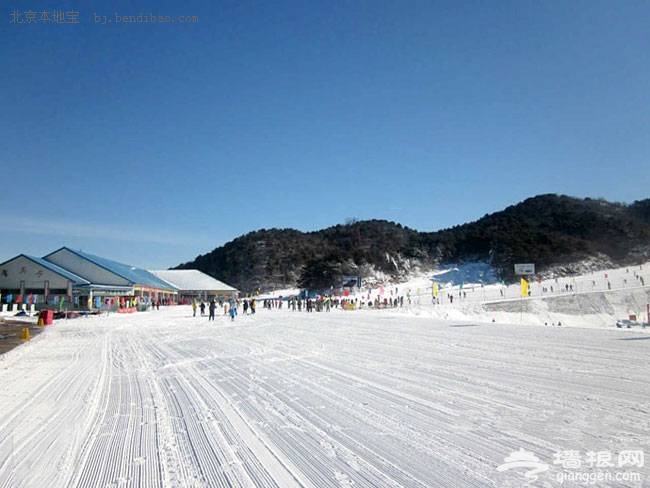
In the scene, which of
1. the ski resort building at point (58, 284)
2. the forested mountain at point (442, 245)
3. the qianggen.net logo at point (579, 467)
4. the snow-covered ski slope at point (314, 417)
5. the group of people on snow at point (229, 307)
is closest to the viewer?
the qianggen.net logo at point (579, 467)

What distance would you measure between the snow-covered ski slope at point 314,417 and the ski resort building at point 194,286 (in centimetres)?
6836

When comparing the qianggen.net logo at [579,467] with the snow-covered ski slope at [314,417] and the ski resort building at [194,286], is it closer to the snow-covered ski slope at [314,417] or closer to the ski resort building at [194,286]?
the snow-covered ski slope at [314,417]

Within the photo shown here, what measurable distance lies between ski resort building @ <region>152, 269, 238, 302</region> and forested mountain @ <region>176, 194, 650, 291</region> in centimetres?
1661

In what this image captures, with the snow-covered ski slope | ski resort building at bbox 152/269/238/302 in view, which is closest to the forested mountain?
ski resort building at bbox 152/269/238/302

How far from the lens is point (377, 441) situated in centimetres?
486

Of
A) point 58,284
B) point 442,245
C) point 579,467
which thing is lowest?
point 579,467

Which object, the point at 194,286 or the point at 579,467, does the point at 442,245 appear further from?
the point at 579,467

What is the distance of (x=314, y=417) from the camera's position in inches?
229

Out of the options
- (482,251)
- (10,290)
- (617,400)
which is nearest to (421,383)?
(617,400)

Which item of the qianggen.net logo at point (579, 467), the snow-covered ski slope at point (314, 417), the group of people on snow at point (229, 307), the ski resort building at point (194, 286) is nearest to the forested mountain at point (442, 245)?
the ski resort building at point (194, 286)

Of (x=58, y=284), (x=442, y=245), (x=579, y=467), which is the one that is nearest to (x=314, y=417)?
(x=579, y=467)

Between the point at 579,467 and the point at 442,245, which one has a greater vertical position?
the point at 442,245

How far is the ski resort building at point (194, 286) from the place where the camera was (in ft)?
255

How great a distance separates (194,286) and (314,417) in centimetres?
7660
